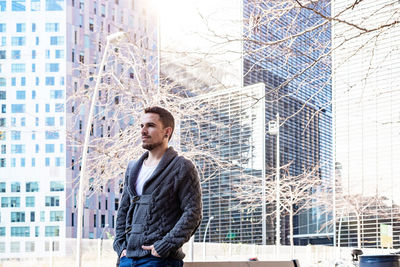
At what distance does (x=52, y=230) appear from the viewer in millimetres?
17406

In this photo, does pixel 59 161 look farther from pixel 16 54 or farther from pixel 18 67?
pixel 18 67

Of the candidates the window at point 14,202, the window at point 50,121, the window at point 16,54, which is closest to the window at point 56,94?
the window at point 50,121

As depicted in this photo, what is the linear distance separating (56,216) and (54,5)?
Answer: 18.5 feet

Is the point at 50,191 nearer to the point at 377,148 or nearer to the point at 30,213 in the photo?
the point at 30,213

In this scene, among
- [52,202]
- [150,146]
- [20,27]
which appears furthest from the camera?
[52,202]

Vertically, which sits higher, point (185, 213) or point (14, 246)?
point (185, 213)

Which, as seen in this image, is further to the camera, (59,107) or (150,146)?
(59,107)

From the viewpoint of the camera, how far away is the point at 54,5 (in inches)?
684

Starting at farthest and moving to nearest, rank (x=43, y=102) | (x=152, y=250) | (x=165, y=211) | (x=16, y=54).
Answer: (x=43, y=102)
(x=16, y=54)
(x=165, y=211)
(x=152, y=250)

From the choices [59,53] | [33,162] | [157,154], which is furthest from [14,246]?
[157,154]

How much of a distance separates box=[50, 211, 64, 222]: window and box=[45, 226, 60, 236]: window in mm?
221

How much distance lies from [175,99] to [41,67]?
5.07 metres

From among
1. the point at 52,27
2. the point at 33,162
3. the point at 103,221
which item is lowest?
the point at 103,221

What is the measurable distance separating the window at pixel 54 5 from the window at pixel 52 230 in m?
Result: 5.57
